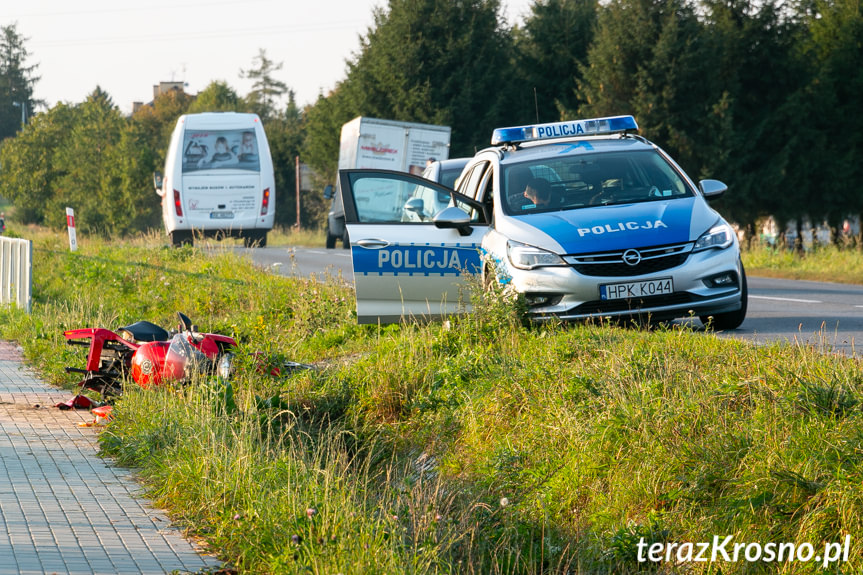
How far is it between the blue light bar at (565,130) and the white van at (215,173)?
16.0 metres

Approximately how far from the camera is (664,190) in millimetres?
9586

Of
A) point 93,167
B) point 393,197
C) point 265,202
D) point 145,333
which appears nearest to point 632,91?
point 265,202

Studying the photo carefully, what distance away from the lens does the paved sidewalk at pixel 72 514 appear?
4.50 m

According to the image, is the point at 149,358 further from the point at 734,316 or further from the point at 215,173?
the point at 215,173

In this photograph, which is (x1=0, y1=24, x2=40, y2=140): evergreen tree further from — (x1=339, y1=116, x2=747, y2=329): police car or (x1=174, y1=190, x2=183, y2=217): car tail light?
(x1=339, y1=116, x2=747, y2=329): police car

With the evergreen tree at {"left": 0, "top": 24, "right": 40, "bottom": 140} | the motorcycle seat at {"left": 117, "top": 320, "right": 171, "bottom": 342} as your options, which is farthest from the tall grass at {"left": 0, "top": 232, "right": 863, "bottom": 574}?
the evergreen tree at {"left": 0, "top": 24, "right": 40, "bottom": 140}

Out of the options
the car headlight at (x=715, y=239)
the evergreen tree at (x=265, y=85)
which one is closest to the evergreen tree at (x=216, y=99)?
the evergreen tree at (x=265, y=85)

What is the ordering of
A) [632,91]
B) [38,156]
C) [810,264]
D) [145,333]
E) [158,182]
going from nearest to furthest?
[145,333]
[810,264]
[158,182]
[632,91]
[38,156]

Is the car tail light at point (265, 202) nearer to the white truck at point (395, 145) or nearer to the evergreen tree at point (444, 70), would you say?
the white truck at point (395, 145)

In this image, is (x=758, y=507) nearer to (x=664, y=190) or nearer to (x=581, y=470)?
(x=581, y=470)

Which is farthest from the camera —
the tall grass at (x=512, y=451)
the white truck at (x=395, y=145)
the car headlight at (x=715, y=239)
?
the white truck at (x=395, y=145)

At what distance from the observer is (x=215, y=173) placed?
26125 mm

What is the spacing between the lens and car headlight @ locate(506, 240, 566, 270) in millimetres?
8616

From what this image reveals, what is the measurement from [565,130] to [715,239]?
101 inches
